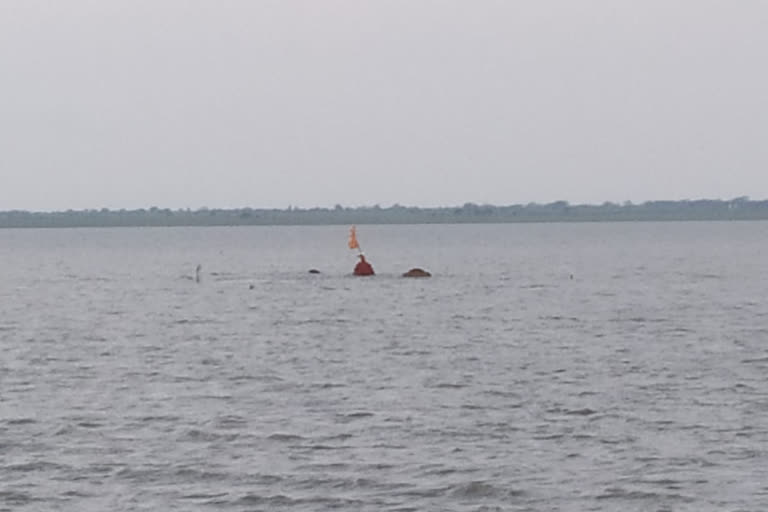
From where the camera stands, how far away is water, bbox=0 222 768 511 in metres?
22.2

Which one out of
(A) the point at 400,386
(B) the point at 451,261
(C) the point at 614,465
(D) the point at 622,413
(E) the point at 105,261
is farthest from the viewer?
(E) the point at 105,261

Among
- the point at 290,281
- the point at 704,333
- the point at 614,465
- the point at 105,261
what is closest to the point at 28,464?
the point at 614,465

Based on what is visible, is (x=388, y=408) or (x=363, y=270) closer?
(x=388, y=408)

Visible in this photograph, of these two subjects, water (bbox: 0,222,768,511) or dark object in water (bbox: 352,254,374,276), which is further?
dark object in water (bbox: 352,254,374,276)

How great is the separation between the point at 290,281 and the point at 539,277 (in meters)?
16.5

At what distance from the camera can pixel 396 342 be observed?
46812 millimetres

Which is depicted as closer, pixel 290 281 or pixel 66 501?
pixel 66 501

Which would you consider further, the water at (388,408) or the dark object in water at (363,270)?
the dark object in water at (363,270)

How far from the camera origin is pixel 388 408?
30.0 metres

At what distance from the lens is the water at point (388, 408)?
22234 millimetres

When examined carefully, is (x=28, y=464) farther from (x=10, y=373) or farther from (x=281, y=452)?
(x=10, y=373)

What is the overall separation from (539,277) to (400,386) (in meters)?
64.7

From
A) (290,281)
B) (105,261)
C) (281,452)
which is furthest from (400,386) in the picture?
(105,261)

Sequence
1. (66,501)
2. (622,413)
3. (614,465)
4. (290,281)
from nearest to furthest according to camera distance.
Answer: (66,501) → (614,465) → (622,413) → (290,281)
